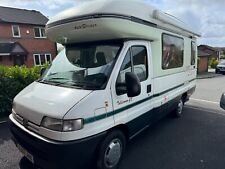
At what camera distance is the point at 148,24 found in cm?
395

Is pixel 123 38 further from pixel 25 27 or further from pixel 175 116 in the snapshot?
pixel 25 27

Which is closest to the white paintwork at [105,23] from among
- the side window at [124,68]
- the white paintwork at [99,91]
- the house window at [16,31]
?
the white paintwork at [99,91]

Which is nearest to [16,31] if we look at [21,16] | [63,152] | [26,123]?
[21,16]

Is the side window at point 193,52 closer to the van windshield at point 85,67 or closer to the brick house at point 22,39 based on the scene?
the van windshield at point 85,67

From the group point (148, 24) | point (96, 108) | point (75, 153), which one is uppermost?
point (148, 24)

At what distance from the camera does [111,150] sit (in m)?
3.33

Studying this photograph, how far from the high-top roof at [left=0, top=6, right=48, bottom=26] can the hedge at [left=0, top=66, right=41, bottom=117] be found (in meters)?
18.0

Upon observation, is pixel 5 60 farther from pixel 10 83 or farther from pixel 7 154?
pixel 7 154

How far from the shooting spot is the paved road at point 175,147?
377cm

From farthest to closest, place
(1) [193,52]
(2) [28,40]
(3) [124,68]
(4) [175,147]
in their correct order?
(2) [28,40], (1) [193,52], (4) [175,147], (3) [124,68]

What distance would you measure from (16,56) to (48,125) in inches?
870

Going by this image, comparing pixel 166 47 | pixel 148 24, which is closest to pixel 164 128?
pixel 166 47

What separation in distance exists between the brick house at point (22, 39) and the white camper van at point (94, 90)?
58.7 feet

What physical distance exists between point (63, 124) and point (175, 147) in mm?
2724
